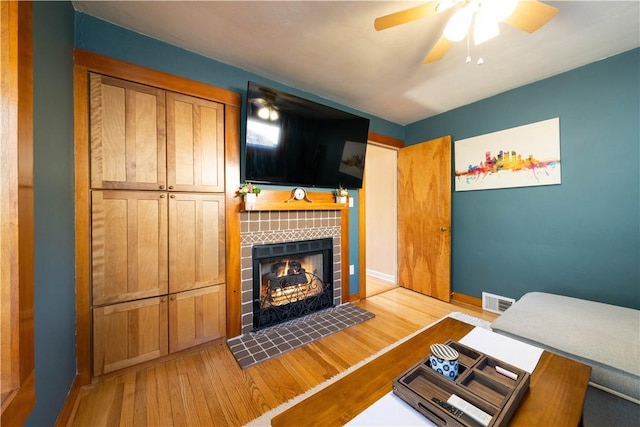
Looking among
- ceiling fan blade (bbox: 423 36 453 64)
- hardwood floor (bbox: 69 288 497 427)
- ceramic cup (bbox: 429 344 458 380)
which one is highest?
ceiling fan blade (bbox: 423 36 453 64)

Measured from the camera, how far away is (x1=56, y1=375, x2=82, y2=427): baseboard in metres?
1.19

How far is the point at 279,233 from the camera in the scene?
7.56 feet

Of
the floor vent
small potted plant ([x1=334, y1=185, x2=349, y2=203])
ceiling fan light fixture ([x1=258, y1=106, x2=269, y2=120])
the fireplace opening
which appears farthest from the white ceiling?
the floor vent

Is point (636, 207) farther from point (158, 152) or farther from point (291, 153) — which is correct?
point (158, 152)

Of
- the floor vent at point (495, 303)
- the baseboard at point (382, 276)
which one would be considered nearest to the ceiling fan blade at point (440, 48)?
the floor vent at point (495, 303)

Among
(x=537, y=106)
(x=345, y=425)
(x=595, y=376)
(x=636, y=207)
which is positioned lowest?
(x=595, y=376)

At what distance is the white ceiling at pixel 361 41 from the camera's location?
57.4 inches

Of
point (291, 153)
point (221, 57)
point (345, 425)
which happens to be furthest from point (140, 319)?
point (221, 57)

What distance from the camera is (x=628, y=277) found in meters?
1.84

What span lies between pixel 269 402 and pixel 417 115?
3.48 metres

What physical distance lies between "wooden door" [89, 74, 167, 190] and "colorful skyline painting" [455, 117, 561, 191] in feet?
10.5

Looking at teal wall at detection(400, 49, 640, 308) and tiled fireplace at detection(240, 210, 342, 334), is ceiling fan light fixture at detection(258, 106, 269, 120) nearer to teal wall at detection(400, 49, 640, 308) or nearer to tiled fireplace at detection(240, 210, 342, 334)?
tiled fireplace at detection(240, 210, 342, 334)

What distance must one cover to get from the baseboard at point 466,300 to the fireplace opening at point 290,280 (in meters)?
1.62

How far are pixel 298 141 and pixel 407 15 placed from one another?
1.29m
